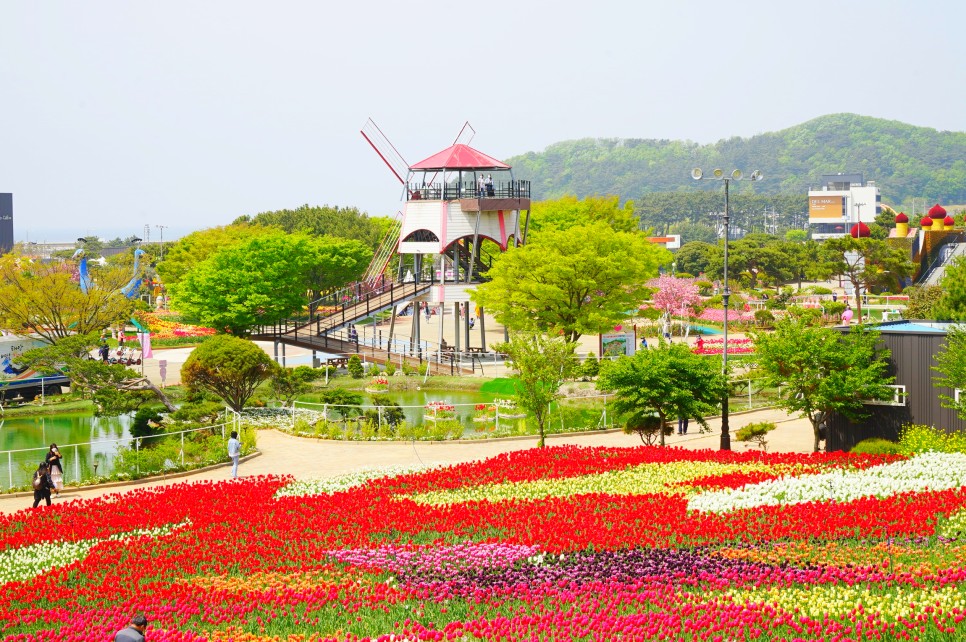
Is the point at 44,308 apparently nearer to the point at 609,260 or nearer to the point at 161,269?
the point at 609,260

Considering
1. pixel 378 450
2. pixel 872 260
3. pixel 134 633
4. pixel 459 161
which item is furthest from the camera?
pixel 872 260

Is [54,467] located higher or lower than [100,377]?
lower

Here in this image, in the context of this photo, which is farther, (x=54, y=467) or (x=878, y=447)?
(x=878, y=447)

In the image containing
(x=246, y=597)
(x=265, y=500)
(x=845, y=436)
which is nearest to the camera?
(x=246, y=597)

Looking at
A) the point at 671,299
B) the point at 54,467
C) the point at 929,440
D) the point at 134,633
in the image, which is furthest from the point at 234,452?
the point at 671,299

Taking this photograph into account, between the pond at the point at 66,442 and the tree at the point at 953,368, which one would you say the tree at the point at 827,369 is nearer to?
the tree at the point at 953,368

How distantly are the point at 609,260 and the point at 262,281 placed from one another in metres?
19.6

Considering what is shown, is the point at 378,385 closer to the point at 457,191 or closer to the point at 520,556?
the point at 457,191

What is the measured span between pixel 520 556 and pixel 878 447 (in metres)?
14.0

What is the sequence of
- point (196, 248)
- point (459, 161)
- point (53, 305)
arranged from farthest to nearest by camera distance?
point (196, 248) → point (459, 161) → point (53, 305)

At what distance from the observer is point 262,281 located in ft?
207

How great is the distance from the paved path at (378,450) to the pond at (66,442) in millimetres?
2608

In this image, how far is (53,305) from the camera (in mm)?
57156

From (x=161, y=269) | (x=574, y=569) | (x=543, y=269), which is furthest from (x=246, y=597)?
(x=161, y=269)
